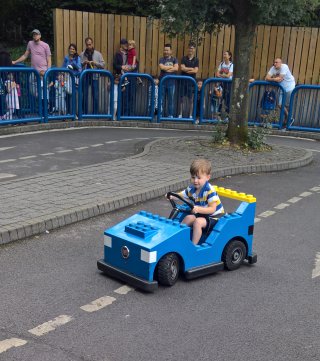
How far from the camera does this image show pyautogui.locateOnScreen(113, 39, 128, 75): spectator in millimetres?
14995

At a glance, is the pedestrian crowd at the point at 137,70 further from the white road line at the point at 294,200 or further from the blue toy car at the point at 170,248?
the blue toy car at the point at 170,248

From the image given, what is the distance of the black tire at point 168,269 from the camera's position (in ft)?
15.4

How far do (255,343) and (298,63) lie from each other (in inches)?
539

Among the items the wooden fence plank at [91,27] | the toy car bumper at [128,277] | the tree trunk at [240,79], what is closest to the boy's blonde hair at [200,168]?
the toy car bumper at [128,277]

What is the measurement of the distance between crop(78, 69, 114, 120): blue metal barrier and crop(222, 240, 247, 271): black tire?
29.6 ft

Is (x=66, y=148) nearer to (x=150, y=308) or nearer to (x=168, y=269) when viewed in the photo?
(x=168, y=269)

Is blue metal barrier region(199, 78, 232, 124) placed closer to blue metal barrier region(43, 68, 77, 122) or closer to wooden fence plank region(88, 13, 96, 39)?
blue metal barrier region(43, 68, 77, 122)

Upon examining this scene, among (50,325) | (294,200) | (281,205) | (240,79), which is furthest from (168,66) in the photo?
(50,325)

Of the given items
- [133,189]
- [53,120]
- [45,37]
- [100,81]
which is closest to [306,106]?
[100,81]

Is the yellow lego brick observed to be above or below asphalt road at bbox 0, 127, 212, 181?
above

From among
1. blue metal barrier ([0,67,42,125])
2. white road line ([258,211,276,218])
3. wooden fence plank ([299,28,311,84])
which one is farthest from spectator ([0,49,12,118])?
wooden fence plank ([299,28,311,84])

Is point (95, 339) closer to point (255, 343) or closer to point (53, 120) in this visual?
point (255, 343)

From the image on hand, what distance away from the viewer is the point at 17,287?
4676 millimetres

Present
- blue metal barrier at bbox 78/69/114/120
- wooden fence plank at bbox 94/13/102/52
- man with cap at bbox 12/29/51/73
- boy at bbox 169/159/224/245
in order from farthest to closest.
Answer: wooden fence plank at bbox 94/13/102/52, man with cap at bbox 12/29/51/73, blue metal barrier at bbox 78/69/114/120, boy at bbox 169/159/224/245
